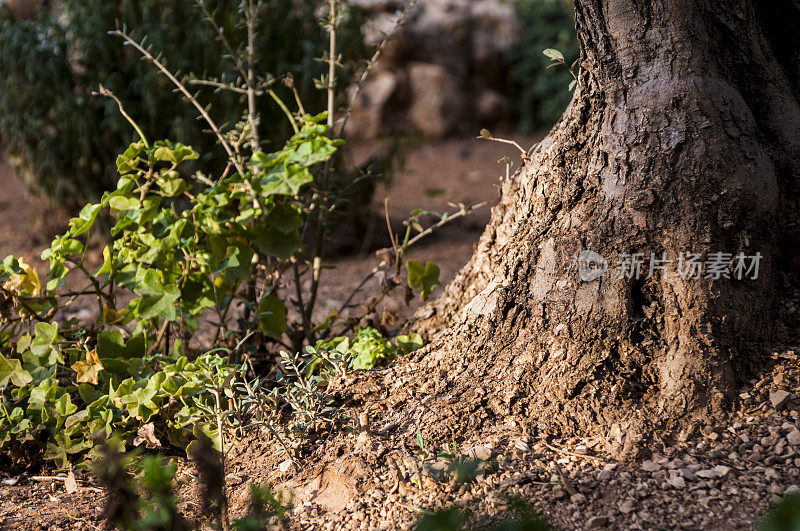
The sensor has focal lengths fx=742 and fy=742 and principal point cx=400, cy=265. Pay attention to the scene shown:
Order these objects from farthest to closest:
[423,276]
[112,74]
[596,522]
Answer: [112,74] < [423,276] < [596,522]

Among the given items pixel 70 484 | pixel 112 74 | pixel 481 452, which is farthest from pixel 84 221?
pixel 112 74

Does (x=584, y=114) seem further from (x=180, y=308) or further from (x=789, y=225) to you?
(x=180, y=308)

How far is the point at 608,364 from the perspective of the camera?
1957mm

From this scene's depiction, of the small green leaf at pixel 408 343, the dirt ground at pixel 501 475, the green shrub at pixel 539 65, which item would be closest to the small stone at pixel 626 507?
the dirt ground at pixel 501 475

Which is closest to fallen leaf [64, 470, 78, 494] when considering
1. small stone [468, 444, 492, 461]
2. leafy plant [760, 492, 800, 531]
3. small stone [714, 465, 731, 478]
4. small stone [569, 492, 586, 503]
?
small stone [468, 444, 492, 461]

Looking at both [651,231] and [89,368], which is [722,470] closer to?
[651,231]

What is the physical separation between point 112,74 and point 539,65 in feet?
18.7

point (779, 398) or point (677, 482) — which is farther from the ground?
point (779, 398)

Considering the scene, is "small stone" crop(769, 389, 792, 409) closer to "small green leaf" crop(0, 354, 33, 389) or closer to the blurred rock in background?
"small green leaf" crop(0, 354, 33, 389)

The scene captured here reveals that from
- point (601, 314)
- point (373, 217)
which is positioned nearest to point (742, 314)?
point (601, 314)

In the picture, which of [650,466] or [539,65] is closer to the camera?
[650,466]

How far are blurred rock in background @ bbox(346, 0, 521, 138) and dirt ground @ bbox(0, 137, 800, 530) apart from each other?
22.6 feet

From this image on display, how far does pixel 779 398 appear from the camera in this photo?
73.8 inches

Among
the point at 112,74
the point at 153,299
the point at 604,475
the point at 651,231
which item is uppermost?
the point at 112,74
